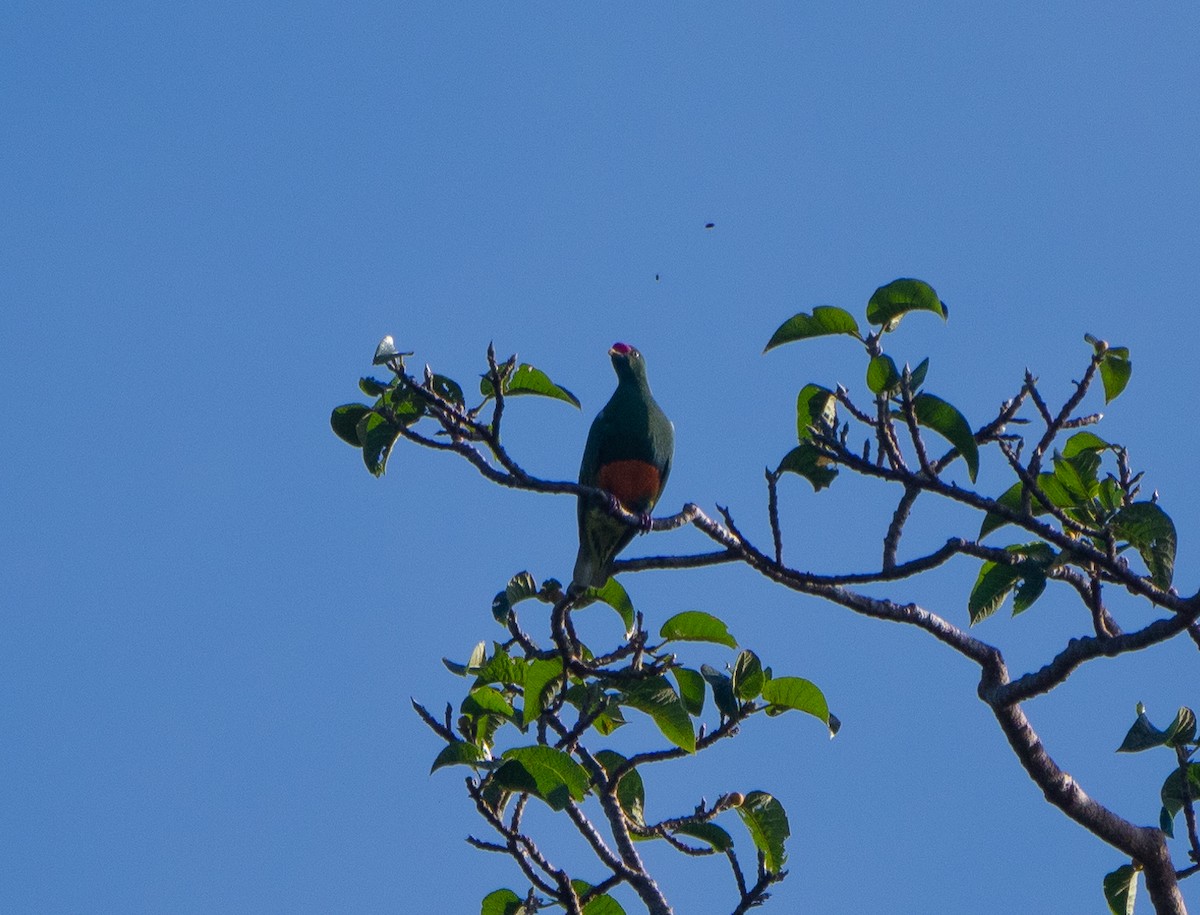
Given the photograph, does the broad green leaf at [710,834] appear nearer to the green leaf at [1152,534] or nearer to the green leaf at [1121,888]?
the green leaf at [1121,888]

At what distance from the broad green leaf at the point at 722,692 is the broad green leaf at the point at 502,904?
0.68 meters

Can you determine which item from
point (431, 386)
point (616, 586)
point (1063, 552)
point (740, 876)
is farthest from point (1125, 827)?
point (431, 386)

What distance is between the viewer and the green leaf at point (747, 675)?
349cm

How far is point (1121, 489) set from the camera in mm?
3229

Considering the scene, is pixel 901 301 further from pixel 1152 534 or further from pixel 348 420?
pixel 348 420

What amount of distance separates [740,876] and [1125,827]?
892mm

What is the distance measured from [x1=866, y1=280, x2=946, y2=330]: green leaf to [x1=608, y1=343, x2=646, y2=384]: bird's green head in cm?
290

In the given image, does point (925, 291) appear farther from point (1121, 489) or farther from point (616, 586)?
point (616, 586)

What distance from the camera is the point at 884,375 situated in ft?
10.8

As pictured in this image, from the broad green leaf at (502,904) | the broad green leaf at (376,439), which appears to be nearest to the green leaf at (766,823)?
the broad green leaf at (502,904)

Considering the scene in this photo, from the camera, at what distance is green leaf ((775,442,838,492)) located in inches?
138

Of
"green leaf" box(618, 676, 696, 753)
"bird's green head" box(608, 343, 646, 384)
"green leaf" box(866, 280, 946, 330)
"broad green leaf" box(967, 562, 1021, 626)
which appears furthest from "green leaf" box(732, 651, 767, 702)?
"bird's green head" box(608, 343, 646, 384)

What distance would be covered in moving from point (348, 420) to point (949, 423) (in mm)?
1586

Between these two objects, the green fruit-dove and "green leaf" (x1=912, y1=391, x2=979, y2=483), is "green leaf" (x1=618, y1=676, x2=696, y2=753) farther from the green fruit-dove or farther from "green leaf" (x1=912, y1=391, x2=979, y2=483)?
the green fruit-dove
